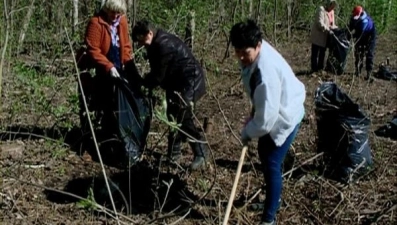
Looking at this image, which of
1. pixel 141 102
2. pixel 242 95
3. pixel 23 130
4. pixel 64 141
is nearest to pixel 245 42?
pixel 141 102

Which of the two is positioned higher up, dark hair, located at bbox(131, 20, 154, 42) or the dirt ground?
dark hair, located at bbox(131, 20, 154, 42)

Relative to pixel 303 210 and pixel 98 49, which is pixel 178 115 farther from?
pixel 303 210

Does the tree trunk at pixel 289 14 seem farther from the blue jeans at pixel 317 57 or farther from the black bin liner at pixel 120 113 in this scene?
the black bin liner at pixel 120 113

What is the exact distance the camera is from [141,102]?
5.99 m

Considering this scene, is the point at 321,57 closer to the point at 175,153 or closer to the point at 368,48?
the point at 368,48

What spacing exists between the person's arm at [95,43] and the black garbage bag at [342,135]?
184 centimetres

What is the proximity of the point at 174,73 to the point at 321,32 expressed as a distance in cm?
604

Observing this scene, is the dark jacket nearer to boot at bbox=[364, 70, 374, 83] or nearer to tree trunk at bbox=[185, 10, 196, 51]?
tree trunk at bbox=[185, 10, 196, 51]

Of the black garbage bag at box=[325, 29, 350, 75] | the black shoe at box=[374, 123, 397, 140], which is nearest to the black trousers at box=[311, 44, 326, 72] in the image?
the black garbage bag at box=[325, 29, 350, 75]

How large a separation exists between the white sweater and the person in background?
22.8ft

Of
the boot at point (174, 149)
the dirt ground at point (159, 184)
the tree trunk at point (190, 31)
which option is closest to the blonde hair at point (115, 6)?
the dirt ground at point (159, 184)

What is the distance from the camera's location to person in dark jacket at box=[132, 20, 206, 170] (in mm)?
5586

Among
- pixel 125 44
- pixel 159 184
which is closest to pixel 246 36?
pixel 159 184

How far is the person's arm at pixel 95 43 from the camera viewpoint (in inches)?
234
